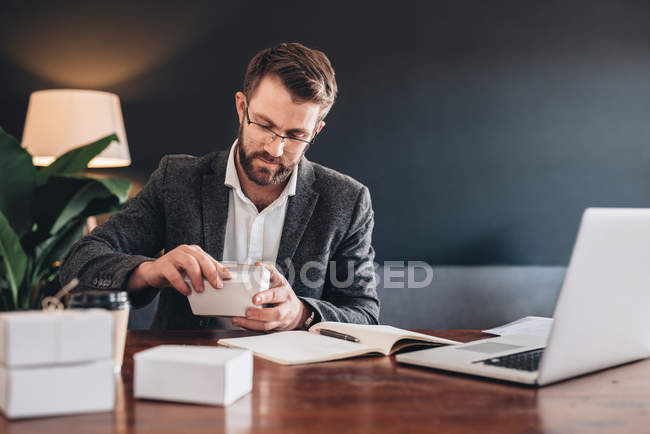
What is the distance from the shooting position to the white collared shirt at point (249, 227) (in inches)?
65.7

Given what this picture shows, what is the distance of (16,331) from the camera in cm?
57

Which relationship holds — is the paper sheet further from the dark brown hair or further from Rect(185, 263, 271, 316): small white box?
the dark brown hair

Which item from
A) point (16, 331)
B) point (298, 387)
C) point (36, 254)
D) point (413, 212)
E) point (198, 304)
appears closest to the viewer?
point (16, 331)

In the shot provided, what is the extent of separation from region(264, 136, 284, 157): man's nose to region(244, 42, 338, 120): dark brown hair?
12 cm

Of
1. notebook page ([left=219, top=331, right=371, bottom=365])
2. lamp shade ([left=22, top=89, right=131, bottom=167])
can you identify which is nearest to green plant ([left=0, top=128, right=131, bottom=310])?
lamp shade ([left=22, top=89, right=131, bottom=167])

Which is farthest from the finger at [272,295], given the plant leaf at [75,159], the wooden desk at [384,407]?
the plant leaf at [75,159]

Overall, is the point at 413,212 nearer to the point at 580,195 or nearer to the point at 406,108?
the point at 406,108

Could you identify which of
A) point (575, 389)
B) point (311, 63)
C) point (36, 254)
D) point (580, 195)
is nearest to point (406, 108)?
point (580, 195)

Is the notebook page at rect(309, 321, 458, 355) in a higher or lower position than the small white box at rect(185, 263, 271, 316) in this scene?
lower

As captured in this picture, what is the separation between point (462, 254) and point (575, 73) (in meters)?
1.15

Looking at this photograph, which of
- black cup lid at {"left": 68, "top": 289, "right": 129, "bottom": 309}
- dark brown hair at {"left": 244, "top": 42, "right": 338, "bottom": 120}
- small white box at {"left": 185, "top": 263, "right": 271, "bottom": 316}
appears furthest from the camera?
dark brown hair at {"left": 244, "top": 42, "right": 338, "bottom": 120}

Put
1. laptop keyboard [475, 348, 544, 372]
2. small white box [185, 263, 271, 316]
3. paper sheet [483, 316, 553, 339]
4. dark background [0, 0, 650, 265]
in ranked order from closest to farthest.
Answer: laptop keyboard [475, 348, 544, 372]
small white box [185, 263, 271, 316]
paper sheet [483, 316, 553, 339]
dark background [0, 0, 650, 265]

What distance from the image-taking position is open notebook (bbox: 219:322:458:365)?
3.12 feet

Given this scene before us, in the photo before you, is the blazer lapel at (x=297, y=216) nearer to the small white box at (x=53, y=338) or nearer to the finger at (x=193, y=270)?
the finger at (x=193, y=270)
